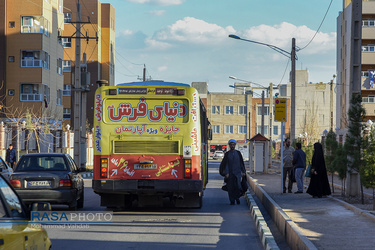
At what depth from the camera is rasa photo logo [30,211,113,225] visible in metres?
14.4

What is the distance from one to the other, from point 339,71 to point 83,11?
1255 inches

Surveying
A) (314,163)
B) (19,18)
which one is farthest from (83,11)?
(314,163)

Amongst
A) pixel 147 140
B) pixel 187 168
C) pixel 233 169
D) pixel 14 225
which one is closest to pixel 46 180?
pixel 147 140

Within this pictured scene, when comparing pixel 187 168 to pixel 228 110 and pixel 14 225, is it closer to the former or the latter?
pixel 14 225

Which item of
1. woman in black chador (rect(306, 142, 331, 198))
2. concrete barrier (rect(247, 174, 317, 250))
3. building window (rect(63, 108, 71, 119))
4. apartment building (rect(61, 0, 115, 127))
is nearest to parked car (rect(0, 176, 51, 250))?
concrete barrier (rect(247, 174, 317, 250))

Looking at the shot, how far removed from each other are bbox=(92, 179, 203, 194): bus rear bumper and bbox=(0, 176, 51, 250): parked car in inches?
378

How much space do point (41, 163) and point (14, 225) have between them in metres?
11.3

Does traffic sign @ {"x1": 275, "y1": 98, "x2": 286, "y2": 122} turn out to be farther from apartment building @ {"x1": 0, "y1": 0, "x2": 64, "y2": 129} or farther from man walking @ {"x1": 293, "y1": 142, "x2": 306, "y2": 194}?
apartment building @ {"x1": 0, "y1": 0, "x2": 64, "y2": 129}

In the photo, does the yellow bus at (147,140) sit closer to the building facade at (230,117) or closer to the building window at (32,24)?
the building window at (32,24)

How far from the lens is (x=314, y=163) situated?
20109 millimetres

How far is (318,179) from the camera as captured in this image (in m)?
19.6

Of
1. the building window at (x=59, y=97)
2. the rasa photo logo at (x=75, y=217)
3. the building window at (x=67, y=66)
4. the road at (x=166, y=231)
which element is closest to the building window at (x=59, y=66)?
the building window at (x=59, y=97)

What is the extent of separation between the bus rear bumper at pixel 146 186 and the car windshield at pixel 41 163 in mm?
1148

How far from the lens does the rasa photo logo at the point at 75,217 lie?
567 inches
